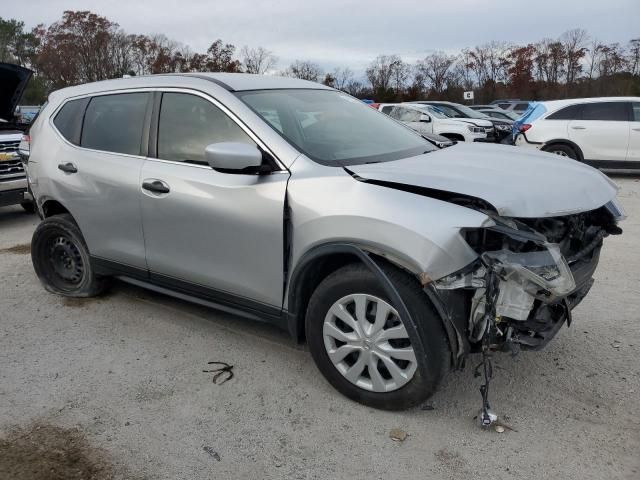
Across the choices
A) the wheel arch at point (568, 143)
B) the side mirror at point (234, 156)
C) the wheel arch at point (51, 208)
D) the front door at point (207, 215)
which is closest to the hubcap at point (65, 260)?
the wheel arch at point (51, 208)

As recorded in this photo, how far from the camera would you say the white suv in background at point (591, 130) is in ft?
35.6

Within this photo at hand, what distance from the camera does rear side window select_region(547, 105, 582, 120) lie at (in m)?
11.3

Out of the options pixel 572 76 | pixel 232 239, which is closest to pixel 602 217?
pixel 232 239

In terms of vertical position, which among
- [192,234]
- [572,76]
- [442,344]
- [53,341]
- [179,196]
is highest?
[572,76]

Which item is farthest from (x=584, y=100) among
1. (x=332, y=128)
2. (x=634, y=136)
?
(x=332, y=128)

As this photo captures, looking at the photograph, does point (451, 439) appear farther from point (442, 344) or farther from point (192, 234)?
point (192, 234)

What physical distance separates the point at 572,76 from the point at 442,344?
48.0 m

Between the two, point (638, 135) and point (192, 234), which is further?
point (638, 135)

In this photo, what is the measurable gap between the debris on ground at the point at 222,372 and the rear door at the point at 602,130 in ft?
32.5

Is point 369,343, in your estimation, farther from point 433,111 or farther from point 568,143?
point 433,111

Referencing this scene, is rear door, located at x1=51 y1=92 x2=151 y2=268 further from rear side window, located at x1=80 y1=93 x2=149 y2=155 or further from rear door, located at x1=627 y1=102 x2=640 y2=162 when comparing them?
rear door, located at x1=627 y1=102 x2=640 y2=162

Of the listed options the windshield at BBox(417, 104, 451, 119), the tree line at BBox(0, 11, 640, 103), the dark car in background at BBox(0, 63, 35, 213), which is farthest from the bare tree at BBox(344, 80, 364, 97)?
the dark car in background at BBox(0, 63, 35, 213)

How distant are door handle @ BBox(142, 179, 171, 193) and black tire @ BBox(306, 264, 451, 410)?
125 centimetres

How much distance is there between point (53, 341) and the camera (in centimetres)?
395
